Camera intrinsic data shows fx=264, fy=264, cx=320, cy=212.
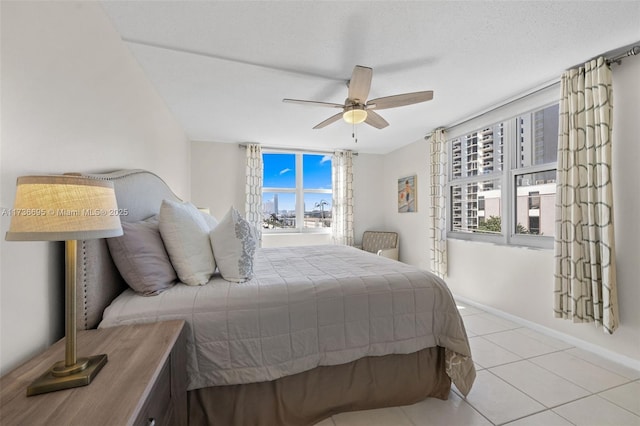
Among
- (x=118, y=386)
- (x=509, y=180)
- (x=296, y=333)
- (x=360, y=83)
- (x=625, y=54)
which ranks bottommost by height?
(x=296, y=333)

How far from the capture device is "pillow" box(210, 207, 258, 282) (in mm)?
1532

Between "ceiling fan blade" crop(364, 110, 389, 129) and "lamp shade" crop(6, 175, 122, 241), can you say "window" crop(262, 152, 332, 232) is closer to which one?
"ceiling fan blade" crop(364, 110, 389, 129)

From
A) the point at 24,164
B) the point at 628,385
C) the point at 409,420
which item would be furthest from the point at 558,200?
the point at 24,164

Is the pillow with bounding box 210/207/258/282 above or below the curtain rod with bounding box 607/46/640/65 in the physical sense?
below

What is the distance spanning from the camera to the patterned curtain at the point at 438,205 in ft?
12.1

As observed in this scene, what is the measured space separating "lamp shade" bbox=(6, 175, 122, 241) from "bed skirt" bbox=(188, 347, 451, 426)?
99 cm

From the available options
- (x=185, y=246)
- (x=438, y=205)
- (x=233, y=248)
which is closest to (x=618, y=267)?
(x=438, y=205)

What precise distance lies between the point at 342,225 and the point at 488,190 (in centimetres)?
237

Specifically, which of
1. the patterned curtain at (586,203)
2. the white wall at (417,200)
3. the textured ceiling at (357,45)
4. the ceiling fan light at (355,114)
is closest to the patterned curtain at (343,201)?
the white wall at (417,200)

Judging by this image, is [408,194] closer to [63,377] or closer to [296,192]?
[296,192]

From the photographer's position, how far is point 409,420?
4.93 ft

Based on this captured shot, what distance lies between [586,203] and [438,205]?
5.51ft

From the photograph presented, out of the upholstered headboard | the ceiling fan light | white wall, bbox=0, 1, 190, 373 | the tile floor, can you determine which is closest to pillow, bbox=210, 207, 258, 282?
the upholstered headboard

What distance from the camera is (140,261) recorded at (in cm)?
134
